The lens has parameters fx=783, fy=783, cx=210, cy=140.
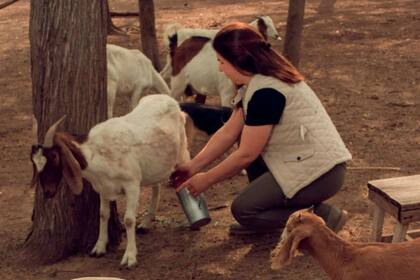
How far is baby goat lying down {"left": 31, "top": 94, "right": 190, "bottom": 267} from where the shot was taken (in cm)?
490

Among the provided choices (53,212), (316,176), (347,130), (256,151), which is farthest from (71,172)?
(347,130)

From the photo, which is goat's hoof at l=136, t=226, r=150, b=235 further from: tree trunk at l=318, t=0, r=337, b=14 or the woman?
tree trunk at l=318, t=0, r=337, b=14

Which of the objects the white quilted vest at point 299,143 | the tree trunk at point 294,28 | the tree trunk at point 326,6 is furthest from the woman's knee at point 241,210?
the tree trunk at point 326,6

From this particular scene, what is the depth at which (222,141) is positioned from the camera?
5.22m

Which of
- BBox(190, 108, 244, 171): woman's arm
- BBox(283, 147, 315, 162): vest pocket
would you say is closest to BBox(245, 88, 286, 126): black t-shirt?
BBox(283, 147, 315, 162): vest pocket

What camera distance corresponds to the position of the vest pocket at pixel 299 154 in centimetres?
489

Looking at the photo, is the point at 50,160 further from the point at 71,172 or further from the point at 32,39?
the point at 32,39

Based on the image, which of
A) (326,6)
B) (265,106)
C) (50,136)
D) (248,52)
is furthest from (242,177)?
(326,6)

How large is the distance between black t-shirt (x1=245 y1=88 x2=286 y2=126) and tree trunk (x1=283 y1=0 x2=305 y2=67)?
484 cm

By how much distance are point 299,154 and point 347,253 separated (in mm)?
1150

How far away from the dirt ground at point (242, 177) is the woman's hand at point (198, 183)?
611 mm

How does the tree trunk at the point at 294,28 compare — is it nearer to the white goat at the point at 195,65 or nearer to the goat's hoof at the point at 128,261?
the white goat at the point at 195,65

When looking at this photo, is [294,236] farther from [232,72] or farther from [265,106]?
[232,72]

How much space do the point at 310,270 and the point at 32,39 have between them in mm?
2391
